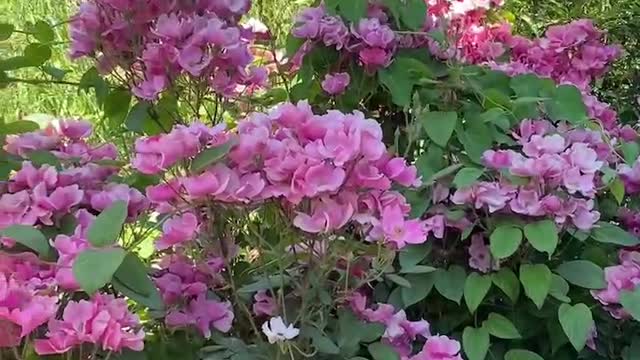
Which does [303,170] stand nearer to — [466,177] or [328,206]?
[328,206]

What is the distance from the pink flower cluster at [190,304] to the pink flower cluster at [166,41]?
1.03 ft

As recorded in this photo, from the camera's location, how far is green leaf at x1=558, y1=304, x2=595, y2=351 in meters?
1.13

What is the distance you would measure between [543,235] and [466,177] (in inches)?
5.2

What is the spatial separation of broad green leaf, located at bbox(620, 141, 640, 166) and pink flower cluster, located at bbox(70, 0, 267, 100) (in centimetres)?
55

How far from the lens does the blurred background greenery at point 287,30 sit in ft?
7.60

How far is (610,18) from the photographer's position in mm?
2484

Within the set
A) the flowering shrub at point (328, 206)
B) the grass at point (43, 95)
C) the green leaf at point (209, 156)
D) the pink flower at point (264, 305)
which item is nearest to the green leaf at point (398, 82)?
the flowering shrub at point (328, 206)

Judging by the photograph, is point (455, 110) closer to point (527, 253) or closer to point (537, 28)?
point (527, 253)

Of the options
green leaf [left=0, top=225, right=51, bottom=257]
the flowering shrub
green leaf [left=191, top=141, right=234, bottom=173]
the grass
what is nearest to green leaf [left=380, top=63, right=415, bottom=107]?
the flowering shrub

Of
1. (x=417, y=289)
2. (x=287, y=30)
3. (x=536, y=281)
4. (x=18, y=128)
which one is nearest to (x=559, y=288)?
(x=536, y=281)

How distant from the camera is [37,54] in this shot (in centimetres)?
138

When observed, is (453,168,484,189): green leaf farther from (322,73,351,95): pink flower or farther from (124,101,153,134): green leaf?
(124,101,153,134): green leaf

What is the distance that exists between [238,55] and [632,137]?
0.66 metres

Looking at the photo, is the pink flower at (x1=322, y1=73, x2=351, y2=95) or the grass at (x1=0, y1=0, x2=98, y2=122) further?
the grass at (x1=0, y1=0, x2=98, y2=122)
